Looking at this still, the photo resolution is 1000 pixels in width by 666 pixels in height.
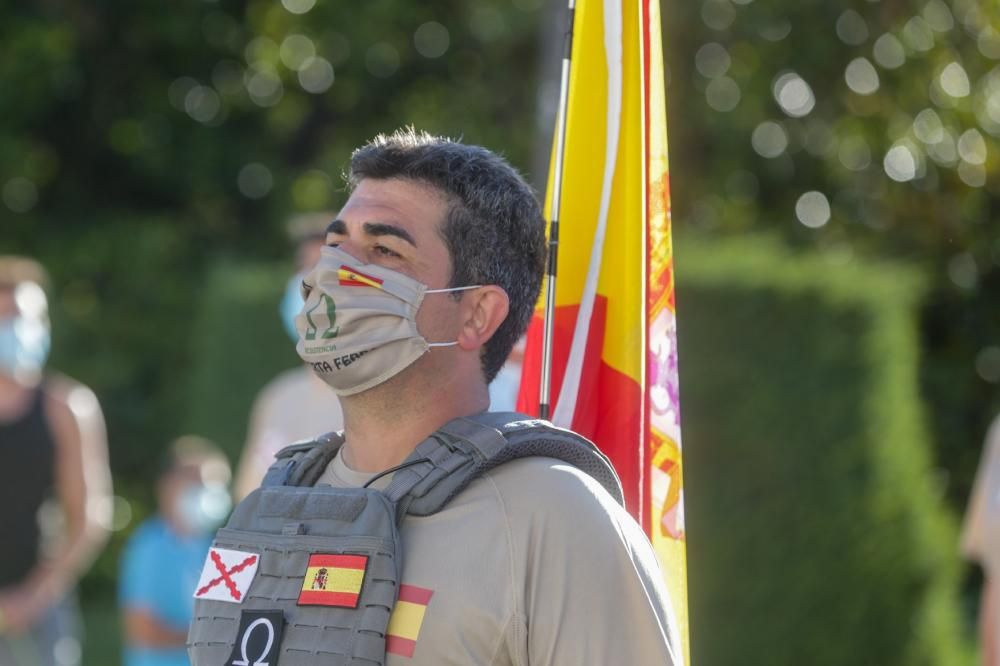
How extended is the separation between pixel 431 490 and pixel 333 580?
21 centimetres

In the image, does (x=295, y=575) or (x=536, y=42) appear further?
(x=536, y=42)

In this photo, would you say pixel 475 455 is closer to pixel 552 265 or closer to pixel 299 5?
pixel 552 265

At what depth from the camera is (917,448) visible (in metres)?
10.1

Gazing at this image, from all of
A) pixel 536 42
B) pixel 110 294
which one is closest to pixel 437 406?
pixel 110 294

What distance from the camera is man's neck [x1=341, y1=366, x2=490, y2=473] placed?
2.87 meters

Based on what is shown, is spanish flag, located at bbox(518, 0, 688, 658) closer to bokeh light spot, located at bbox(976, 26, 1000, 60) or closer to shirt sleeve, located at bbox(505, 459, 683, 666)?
shirt sleeve, located at bbox(505, 459, 683, 666)

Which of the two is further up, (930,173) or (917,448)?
(930,173)

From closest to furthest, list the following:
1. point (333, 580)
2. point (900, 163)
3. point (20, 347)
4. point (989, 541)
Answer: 1. point (333, 580)
2. point (989, 541)
3. point (20, 347)
4. point (900, 163)

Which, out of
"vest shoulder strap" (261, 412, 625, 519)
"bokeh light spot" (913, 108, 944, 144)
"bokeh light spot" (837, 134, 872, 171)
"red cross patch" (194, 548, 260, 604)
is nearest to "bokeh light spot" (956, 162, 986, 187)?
"bokeh light spot" (913, 108, 944, 144)

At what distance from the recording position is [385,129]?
19391mm

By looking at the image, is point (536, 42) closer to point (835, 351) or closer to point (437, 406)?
point (835, 351)

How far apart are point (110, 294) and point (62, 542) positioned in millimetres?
11392

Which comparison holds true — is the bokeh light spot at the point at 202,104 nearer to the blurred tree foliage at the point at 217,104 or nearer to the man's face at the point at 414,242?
the blurred tree foliage at the point at 217,104

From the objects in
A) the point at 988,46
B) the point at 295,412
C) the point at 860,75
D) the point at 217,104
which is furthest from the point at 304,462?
the point at 217,104
